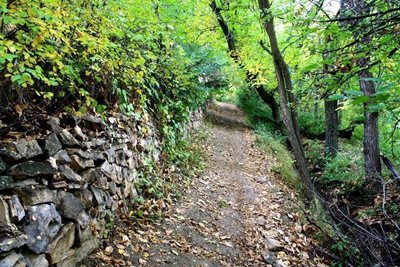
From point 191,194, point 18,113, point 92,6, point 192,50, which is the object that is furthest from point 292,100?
point 18,113

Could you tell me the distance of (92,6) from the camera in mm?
4078

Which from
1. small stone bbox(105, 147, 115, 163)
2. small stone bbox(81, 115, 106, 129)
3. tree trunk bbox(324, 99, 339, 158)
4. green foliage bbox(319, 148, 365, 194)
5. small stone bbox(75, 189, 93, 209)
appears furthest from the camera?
tree trunk bbox(324, 99, 339, 158)

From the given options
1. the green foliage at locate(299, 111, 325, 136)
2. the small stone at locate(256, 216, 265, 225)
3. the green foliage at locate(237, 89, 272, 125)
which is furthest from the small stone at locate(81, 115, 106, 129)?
the green foliage at locate(299, 111, 325, 136)

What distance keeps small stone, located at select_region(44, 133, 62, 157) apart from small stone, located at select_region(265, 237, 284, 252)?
12.9 feet

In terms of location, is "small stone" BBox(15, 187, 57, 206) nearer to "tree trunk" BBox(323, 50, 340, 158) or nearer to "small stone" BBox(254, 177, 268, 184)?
"small stone" BBox(254, 177, 268, 184)

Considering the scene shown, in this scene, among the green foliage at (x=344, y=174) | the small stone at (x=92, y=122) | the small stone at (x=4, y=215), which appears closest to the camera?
the small stone at (x=4, y=215)

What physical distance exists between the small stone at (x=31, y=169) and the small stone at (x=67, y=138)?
47cm

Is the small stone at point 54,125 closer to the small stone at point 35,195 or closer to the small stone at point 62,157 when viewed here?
the small stone at point 62,157

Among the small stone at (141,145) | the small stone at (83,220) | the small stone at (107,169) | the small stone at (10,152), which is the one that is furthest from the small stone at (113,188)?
the small stone at (10,152)

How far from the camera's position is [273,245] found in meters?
5.55

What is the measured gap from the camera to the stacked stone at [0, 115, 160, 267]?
275cm

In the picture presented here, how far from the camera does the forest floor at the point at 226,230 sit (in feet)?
14.5

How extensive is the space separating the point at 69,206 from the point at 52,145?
0.70 m

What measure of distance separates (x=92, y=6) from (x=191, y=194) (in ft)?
13.6
